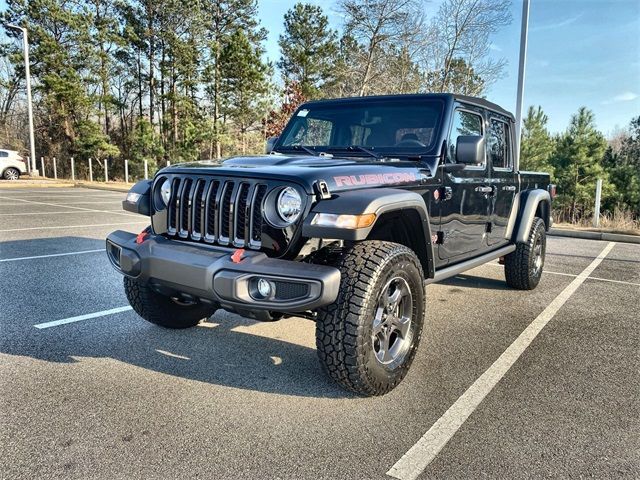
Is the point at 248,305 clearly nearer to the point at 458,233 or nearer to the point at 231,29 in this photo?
the point at 458,233

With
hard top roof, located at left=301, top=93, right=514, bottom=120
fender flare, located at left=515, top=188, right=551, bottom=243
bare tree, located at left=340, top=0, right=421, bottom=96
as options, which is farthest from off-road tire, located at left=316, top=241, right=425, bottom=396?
bare tree, located at left=340, top=0, right=421, bottom=96

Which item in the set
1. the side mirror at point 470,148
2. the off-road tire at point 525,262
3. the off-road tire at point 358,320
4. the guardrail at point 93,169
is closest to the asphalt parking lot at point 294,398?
the off-road tire at point 358,320

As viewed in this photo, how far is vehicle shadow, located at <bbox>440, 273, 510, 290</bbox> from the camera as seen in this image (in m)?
5.84

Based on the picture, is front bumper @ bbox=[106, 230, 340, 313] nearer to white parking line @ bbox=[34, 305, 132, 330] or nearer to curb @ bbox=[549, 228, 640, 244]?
white parking line @ bbox=[34, 305, 132, 330]

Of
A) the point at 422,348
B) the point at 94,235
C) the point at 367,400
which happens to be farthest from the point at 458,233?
the point at 94,235

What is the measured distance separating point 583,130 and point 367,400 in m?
34.6

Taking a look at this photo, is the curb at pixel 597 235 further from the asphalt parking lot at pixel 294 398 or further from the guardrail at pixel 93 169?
the guardrail at pixel 93 169

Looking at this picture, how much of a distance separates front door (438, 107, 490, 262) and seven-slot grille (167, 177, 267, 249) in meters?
1.57

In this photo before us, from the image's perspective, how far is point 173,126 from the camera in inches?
1374

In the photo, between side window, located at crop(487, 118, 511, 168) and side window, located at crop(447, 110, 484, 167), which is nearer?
side window, located at crop(447, 110, 484, 167)

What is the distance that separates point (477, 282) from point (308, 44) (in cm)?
3187

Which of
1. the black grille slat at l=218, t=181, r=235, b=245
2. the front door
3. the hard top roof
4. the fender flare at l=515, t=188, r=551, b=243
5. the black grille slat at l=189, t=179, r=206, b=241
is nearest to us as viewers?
the black grille slat at l=218, t=181, r=235, b=245

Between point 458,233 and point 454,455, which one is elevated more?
point 458,233

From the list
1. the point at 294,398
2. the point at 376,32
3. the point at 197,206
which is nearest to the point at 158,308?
the point at 197,206
